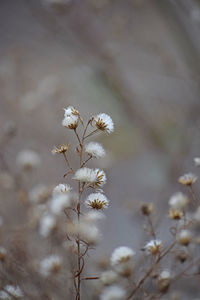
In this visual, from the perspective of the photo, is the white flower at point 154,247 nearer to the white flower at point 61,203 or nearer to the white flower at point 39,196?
the white flower at point 61,203

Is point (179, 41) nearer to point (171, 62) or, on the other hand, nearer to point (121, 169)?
point (171, 62)

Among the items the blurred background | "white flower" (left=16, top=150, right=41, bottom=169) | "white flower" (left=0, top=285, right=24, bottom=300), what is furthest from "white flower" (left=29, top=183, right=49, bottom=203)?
"white flower" (left=0, top=285, right=24, bottom=300)

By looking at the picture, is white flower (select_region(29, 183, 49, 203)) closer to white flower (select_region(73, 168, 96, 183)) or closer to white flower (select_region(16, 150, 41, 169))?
white flower (select_region(16, 150, 41, 169))

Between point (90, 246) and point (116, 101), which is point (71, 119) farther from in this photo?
point (116, 101)

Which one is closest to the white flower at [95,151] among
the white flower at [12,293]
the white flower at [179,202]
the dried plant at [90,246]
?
the dried plant at [90,246]

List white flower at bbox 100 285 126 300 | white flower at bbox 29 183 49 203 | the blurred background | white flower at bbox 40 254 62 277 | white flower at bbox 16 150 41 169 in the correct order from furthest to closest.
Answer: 1. the blurred background
2. white flower at bbox 16 150 41 169
3. white flower at bbox 29 183 49 203
4. white flower at bbox 40 254 62 277
5. white flower at bbox 100 285 126 300
